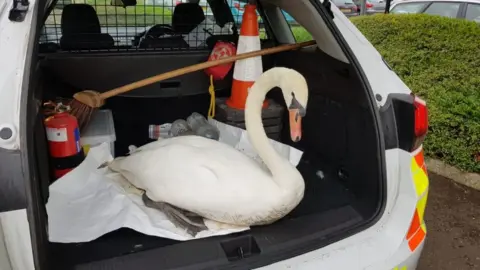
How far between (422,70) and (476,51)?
0.51 metres

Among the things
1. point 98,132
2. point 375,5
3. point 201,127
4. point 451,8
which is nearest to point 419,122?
point 201,127

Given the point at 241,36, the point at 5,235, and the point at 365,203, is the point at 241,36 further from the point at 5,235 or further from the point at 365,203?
the point at 5,235

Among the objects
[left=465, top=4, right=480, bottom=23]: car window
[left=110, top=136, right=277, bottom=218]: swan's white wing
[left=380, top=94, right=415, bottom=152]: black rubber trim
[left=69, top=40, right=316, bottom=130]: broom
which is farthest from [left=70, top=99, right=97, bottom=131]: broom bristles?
[left=465, top=4, right=480, bottom=23]: car window

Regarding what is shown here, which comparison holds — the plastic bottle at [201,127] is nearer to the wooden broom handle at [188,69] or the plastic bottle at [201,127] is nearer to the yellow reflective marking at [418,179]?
the wooden broom handle at [188,69]

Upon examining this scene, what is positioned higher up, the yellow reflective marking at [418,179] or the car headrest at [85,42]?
the car headrest at [85,42]

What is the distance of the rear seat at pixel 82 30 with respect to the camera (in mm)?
2490

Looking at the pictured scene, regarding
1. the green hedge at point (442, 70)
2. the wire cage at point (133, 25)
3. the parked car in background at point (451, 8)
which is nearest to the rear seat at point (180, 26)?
the wire cage at point (133, 25)

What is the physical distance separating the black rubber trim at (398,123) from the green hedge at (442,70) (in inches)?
89.4

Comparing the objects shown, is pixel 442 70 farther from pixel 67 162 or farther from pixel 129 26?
pixel 67 162

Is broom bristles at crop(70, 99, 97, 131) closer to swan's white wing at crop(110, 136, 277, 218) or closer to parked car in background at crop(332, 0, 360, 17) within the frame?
swan's white wing at crop(110, 136, 277, 218)

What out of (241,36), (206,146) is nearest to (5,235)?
(206,146)

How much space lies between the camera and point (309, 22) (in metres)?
2.01

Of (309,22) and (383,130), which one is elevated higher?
(309,22)

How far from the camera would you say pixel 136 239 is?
157 centimetres
